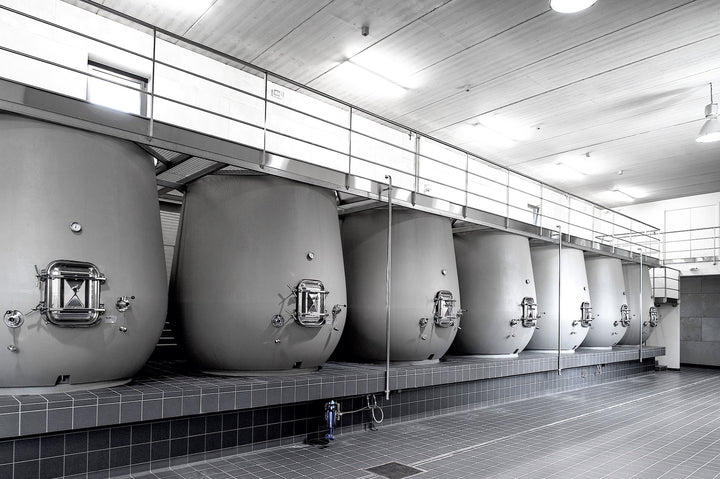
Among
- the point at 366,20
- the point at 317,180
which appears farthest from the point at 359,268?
the point at 366,20

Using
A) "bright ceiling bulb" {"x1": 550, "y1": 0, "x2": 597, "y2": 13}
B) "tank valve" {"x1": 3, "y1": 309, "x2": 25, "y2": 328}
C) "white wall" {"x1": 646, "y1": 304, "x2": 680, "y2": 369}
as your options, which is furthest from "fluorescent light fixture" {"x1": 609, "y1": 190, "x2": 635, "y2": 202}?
"tank valve" {"x1": 3, "y1": 309, "x2": 25, "y2": 328}

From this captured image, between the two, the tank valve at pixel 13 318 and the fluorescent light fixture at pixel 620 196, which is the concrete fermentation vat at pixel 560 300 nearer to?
the fluorescent light fixture at pixel 620 196

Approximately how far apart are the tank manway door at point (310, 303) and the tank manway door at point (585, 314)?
7.23 metres

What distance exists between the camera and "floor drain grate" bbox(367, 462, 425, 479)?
4.77 metres

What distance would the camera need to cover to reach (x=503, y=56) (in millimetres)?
8203

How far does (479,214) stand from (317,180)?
3.51 metres

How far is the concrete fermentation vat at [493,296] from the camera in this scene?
9164 mm

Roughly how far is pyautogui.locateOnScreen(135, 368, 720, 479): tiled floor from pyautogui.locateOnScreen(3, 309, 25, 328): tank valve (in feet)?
5.28

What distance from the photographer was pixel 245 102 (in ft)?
31.8

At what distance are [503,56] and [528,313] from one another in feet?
14.3

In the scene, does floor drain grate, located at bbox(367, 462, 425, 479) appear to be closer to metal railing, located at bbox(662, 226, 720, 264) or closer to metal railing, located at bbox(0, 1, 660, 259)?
metal railing, located at bbox(0, 1, 660, 259)

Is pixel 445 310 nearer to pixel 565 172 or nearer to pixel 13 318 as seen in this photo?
pixel 13 318

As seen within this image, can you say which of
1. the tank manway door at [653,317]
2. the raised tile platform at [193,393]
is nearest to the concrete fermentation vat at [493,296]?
the raised tile platform at [193,393]

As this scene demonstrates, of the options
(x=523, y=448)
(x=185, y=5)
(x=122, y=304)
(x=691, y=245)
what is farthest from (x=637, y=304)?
(x=122, y=304)
